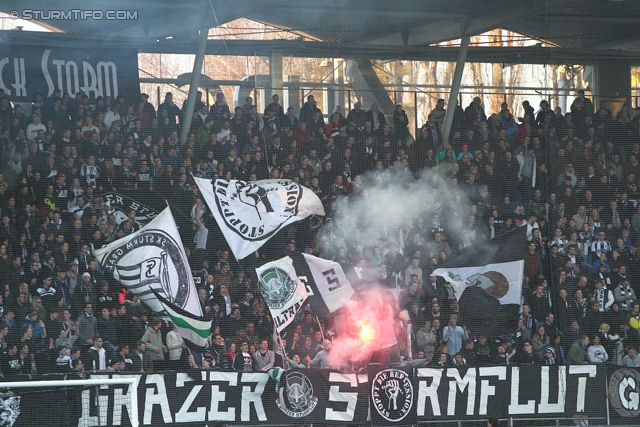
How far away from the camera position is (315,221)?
562 inches

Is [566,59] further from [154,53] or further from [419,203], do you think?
[154,53]

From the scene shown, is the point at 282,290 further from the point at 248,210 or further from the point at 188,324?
the point at 248,210

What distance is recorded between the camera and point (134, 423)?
853cm

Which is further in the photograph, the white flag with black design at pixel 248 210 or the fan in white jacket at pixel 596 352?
the white flag with black design at pixel 248 210

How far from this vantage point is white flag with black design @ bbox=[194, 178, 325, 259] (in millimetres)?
13672

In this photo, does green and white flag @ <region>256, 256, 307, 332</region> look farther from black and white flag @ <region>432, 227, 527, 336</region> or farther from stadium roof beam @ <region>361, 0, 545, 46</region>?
stadium roof beam @ <region>361, 0, 545, 46</region>

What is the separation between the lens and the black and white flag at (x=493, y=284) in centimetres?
1304

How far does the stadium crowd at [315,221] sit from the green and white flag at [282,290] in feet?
1.20

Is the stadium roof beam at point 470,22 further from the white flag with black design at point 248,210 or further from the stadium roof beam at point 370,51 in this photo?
the white flag with black design at point 248,210
